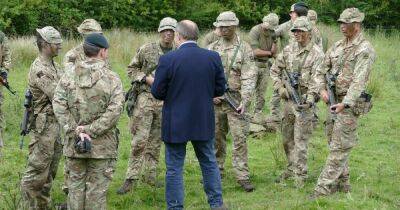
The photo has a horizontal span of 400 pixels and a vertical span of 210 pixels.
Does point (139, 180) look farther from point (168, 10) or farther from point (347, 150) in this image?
point (168, 10)

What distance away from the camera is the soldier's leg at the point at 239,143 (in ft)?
29.4

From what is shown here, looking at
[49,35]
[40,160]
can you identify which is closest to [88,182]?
[40,160]

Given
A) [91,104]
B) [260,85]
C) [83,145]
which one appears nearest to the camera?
[83,145]

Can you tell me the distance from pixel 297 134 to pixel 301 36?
132cm

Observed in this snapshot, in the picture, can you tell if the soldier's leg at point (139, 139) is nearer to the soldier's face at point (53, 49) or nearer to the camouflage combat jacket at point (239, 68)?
the camouflage combat jacket at point (239, 68)

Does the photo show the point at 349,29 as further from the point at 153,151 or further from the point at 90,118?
the point at 90,118

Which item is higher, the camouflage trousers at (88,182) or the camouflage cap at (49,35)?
the camouflage cap at (49,35)

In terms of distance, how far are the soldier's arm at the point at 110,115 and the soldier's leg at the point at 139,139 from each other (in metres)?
2.10

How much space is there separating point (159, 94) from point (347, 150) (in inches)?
98.0

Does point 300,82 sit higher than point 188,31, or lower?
lower

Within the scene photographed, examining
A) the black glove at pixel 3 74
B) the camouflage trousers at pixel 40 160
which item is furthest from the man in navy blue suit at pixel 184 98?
the black glove at pixel 3 74

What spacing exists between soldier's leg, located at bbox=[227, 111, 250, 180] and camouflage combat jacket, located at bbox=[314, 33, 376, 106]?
125 centimetres

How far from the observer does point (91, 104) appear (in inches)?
258

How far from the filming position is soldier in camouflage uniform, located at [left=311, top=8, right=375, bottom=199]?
7688 millimetres
